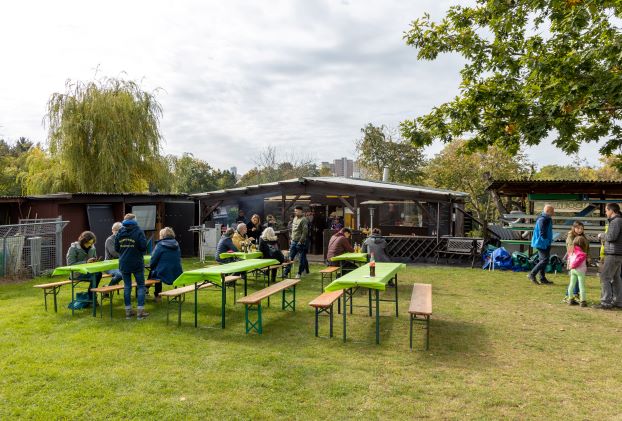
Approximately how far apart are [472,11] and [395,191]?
19.8ft

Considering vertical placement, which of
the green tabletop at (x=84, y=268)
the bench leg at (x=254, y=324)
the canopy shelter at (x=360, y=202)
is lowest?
the bench leg at (x=254, y=324)

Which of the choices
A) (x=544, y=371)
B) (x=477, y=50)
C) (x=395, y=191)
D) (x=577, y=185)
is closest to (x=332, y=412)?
(x=544, y=371)

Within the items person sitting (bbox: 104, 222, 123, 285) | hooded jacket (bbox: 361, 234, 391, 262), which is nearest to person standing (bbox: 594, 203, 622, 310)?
hooded jacket (bbox: 361, 234, 391, 262)

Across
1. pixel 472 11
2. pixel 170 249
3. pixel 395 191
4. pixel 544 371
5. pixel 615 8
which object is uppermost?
pixel 472 11

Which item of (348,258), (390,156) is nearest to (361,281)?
(348,258)

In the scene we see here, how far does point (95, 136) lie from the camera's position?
1730 centimetres

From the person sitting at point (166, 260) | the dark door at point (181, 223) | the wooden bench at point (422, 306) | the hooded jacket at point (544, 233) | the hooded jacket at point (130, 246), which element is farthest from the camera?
the dark door at point (181, 223)

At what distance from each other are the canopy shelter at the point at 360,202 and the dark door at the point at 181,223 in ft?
2.25

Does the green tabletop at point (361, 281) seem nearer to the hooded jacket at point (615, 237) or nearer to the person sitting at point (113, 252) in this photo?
the hooded jacket at point (615, 237)

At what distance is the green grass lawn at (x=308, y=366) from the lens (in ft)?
11.7

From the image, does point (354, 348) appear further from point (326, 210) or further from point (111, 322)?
point (326, 210)

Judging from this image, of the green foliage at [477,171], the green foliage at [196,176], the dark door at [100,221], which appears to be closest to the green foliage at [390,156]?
the green foliage at [477,171]

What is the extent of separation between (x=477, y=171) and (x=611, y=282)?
21.5 metres

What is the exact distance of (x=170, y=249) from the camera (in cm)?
697
